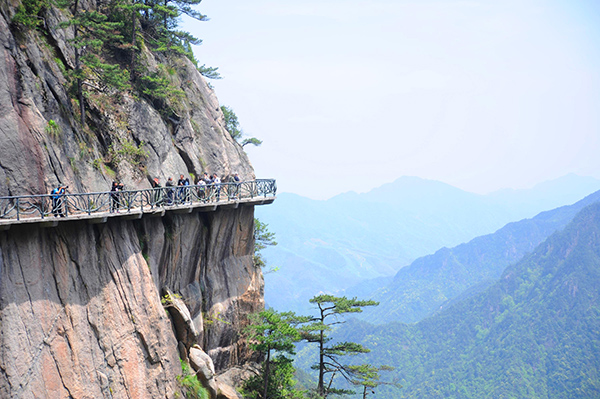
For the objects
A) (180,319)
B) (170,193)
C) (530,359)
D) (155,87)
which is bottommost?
(530,359)

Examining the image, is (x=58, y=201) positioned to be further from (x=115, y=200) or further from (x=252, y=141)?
(x=252, y=141)

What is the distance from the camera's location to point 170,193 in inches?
995

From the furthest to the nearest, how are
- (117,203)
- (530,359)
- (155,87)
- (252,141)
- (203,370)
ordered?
1. (530,359)
2. (252,141)
3. (155,87)
4. (203,370)
5. (117,203)

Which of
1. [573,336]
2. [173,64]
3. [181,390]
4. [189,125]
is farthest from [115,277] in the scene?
[573,336]

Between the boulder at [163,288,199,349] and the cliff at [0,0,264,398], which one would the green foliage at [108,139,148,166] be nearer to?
the cliff at [0,0,264,398]

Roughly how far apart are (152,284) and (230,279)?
8649mm

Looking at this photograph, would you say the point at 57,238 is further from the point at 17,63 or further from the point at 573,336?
the point at 573,336

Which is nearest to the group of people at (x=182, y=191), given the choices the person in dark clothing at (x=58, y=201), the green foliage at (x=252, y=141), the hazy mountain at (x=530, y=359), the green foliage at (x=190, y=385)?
the person in dark clothing at (x=58, y=201)

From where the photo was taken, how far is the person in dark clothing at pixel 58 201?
58.7 feet

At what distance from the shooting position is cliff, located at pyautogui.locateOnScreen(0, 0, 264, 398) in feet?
57.6

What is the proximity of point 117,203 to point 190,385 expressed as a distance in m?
9.70

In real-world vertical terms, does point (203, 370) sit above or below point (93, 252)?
below

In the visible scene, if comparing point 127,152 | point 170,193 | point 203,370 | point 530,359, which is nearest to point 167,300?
point 203,370

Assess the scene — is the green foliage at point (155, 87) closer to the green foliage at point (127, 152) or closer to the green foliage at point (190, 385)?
the green foliage at point (127, 152)
